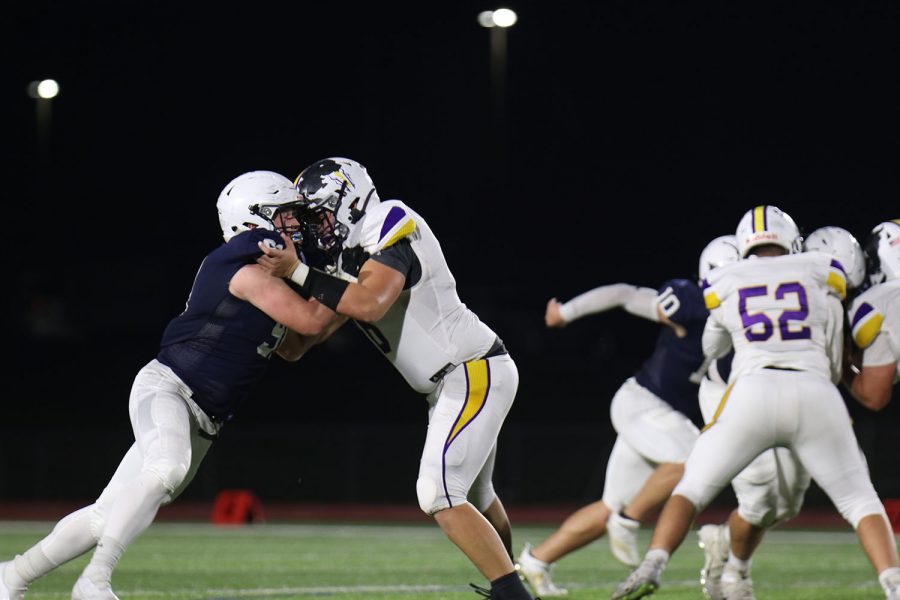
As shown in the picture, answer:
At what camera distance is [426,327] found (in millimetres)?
5297

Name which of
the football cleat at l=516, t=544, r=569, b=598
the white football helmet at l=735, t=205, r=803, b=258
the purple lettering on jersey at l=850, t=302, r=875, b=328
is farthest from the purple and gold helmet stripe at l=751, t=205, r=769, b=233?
the football cleat at l=516, t=544, r=569, b=598

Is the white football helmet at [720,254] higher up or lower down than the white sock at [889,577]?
higher up

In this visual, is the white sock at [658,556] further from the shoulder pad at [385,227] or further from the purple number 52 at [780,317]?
the shoulder pad at [385,227]

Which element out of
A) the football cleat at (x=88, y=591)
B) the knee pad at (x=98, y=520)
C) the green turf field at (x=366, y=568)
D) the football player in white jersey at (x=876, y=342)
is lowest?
the green turf field at (x=366, y=568)

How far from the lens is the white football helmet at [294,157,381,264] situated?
5.30 meters

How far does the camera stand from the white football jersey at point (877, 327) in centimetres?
A: 563

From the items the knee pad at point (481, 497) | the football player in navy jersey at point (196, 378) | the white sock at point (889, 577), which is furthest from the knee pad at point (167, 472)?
the white sock at point (889, 577)

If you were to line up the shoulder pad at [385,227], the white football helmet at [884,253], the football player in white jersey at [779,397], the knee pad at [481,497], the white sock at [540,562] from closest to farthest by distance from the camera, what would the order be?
the shoulder pad at [385,227]
the football player in white jersey at [779,397]
the knee pad at [481,497]
the white football helmet at [884,253]
the white sock at [540,562]

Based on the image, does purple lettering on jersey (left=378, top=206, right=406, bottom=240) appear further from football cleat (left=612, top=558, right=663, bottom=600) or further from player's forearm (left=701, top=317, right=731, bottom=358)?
football cleat (left=612, top=558, right=663, bottom=600)

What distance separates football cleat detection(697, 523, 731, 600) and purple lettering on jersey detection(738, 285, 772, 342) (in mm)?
1383

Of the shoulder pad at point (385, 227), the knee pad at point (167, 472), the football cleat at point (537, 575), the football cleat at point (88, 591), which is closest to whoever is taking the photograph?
the football cleat at point (88, 591)

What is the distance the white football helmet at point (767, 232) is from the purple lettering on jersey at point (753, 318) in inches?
9.6

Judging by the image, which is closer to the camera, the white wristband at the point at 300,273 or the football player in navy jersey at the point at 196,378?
the football player in navy jersey at the point at 196,378

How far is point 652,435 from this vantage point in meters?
7.53
